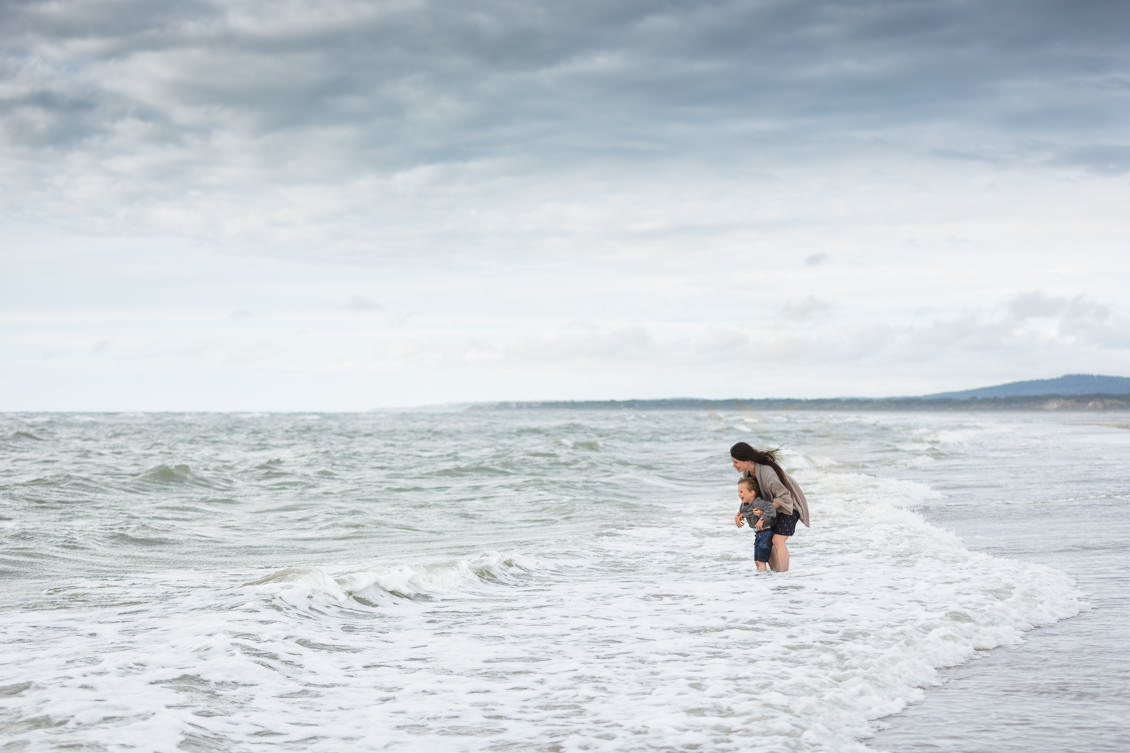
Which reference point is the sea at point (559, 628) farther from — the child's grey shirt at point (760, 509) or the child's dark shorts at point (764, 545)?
the child's grey shirt at point (760, 509)

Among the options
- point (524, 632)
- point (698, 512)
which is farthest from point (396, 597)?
point (698, 512)

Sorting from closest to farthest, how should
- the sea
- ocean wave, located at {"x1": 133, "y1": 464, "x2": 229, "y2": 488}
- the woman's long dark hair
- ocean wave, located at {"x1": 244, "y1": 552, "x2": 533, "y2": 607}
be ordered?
the sea, ocean wave, located at {"x1": 244, "y1": 552, "x2": 533, "y2": 607}, the woman's long dark hair, ocean wave, located at {"x1": 133, "y1": 464, "x2": 229, "y2": 488}

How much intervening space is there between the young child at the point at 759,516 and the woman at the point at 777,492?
0.18 feet

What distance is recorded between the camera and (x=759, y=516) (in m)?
9.33

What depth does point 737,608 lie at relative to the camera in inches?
308

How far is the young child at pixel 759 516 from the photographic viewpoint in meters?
9.32

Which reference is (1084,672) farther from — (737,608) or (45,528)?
(45,528)

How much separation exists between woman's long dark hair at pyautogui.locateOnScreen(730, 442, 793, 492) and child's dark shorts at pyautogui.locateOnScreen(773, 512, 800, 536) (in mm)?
276

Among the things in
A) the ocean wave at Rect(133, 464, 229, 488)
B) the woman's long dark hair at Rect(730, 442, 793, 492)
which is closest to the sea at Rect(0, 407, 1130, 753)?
the woman's long dark hair at Rect(730, 442, 793, 492)

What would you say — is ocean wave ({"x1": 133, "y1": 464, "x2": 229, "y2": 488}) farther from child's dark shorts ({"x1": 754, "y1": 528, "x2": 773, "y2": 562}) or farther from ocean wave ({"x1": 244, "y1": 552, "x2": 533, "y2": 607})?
child's dark shorts ({"x1": 754, "y1": 528, "x2": 773, "y2": 562})

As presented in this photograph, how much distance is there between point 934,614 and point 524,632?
3394 millimetres

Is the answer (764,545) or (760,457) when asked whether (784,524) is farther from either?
(760,457)

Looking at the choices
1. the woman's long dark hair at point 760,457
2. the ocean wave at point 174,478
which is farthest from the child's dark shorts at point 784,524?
the ocean wave at point 174,478

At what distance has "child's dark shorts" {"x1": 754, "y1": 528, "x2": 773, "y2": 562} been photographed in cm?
945
